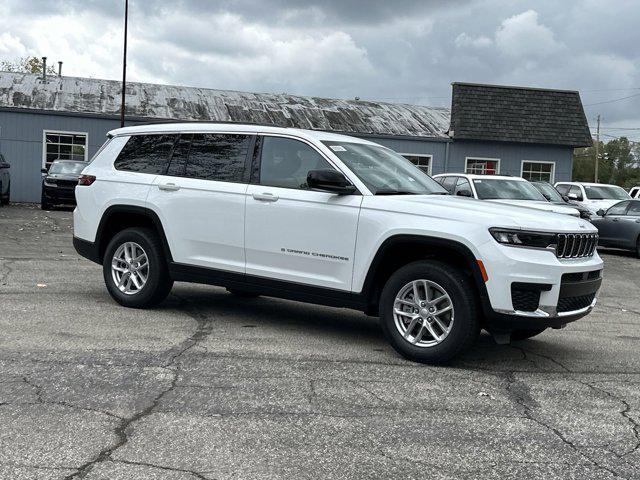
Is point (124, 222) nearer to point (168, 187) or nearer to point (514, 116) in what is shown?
point (168, 187)

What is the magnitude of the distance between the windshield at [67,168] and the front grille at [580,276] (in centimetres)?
2005

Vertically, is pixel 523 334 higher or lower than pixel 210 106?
lower

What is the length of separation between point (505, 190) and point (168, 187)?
10.1 meters

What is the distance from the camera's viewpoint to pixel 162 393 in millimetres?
4918

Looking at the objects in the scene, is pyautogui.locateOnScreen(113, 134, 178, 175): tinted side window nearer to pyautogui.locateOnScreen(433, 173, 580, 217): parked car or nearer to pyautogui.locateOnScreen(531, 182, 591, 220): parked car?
pyautogui.locateOnScreen(433, 173, 580, 217): parked car

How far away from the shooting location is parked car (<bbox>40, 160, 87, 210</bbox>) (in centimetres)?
2378

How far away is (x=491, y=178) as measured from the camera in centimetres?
1638

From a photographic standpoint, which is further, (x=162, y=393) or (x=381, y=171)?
(x=381, y=171)

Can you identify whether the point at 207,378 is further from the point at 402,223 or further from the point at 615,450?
the point at 615,450

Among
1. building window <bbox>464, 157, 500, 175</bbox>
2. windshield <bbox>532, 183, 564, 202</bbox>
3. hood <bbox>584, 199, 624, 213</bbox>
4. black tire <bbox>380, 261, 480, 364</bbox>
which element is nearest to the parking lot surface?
black tire <bbox>380, 261, 480, 364</bbox>

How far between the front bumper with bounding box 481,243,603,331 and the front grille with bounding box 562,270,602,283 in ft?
0.03

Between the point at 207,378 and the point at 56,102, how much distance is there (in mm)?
25978

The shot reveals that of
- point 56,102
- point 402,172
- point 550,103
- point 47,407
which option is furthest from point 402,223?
point 550,103

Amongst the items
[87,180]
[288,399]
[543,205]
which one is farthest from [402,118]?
[288,399]
